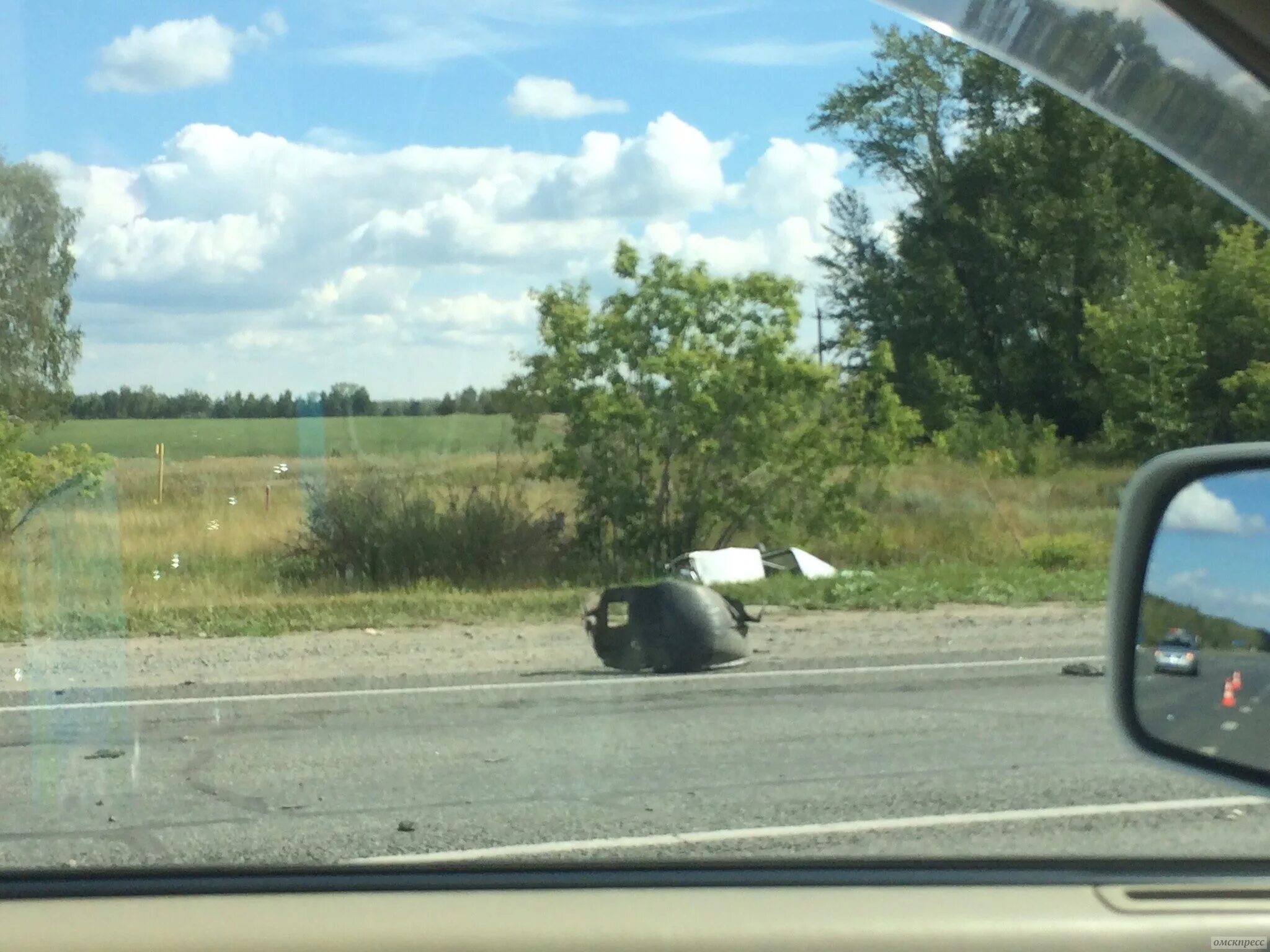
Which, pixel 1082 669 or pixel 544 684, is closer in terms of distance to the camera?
pixel 544 684

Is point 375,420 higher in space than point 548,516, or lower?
higher

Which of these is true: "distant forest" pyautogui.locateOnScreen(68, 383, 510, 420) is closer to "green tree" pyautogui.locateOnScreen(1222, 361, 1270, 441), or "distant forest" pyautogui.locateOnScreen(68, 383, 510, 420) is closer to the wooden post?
the wooden post

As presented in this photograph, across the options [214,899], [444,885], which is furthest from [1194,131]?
[214,899]

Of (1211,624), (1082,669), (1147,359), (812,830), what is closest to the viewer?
(1211,624)

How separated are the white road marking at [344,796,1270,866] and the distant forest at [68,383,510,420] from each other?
1.13 meters

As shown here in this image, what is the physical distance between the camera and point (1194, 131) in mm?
1936

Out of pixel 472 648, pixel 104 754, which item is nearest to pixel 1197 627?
pixel 472 648

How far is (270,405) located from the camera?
3.67 metres

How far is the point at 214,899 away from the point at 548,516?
1523 millimetres

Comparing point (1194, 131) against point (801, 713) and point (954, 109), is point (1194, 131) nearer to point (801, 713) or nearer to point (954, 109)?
point (954, 109)

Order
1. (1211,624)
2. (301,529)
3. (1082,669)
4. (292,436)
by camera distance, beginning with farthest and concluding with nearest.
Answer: (1082,669), (301,529), (292,436), (1211,624)

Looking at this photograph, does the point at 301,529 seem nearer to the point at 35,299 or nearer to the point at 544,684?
the point at 544,684

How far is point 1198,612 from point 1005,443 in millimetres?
1189

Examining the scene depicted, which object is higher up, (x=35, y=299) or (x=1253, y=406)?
(x=35, y=299)
